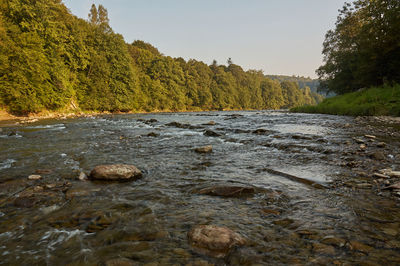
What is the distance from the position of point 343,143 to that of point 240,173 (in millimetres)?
5112

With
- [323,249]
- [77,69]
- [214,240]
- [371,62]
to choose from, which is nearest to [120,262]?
[214,240]

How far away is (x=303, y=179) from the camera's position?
3.85 metres

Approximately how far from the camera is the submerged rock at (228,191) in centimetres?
332

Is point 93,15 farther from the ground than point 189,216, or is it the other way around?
point 93,15

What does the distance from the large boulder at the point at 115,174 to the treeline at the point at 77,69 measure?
82.9ft

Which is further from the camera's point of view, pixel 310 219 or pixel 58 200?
pixel 58 200

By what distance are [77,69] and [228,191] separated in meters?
44.6

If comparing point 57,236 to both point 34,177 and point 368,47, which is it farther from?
point 368,47

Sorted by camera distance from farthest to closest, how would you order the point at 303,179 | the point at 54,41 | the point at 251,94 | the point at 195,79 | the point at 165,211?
1. the point at 251,94
2. the point at 195,79
3. the point at 54,41
4. the point at 303,179
5. the point at 165,211

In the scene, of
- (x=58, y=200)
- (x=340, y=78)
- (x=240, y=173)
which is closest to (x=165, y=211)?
(x=58, y=200)

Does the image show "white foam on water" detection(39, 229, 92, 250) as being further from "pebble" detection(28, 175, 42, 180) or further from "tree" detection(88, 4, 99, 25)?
"tree" detection(88, 4, 99, 25)

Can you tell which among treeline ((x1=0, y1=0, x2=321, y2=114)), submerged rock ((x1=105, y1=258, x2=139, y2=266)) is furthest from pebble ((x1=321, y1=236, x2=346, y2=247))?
treeline ((x1=0, y1=0, x2=321, y2=114))

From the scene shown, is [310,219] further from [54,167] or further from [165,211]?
[54,167]

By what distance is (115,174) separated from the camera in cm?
400
